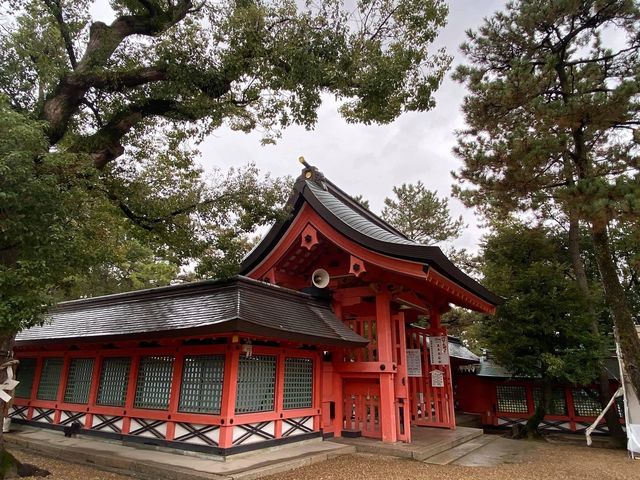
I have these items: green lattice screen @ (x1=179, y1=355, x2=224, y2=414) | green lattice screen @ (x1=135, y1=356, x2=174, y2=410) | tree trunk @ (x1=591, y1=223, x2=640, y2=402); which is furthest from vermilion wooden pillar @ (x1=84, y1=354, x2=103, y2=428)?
tree trunk @ (x1=591, y1=223, x2=640, y2=402)

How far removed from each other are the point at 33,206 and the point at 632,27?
12.9m

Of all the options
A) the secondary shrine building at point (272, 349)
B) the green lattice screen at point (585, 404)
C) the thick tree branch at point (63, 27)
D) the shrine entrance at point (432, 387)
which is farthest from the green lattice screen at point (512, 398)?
the thick tree branch at point (63, 27)

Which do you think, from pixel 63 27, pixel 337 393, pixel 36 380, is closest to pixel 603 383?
pixel 337 393

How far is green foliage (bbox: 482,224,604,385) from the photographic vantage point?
11555 mm

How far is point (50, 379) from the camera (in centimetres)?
963

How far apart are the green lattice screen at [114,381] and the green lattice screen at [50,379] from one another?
6.00ft

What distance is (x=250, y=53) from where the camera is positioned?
698cm

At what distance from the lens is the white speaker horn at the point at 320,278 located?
9492 mm

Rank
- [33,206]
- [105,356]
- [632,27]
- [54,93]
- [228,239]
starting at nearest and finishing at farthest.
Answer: [33,206] → [54,93] → [228,239] → [105,356] → [632,27]

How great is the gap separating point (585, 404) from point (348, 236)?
11225 mm

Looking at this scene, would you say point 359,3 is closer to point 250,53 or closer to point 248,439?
point 250,53

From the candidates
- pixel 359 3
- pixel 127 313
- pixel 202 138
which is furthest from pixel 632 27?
pixel 127 313

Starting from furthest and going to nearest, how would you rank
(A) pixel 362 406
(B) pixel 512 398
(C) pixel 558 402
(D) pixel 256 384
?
1. (B) pixel 512 398
2. (C) pixel 558 402
3. (A) pixel 362 406
4. (D) pixel 256 384

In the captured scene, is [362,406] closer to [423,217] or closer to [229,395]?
[229,395]
